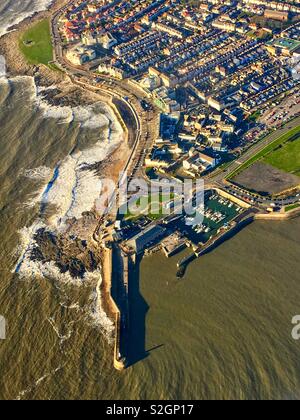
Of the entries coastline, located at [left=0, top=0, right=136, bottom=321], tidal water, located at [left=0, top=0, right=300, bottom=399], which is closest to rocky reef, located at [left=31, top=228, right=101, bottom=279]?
coastline, located at [left=0, top=0, right=136, bottom=321]

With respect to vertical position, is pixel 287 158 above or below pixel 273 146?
below

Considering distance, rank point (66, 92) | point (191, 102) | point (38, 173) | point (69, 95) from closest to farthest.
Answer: point (38, 173)
point (191, 102)
point (69, 95)
point (66, 92)

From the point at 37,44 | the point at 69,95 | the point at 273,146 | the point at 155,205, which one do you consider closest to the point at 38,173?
the point at 155,205

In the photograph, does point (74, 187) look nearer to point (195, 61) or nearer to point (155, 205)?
point (155, 205)

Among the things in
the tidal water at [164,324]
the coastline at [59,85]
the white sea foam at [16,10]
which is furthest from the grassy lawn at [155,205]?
the white sea foam at [16,10]

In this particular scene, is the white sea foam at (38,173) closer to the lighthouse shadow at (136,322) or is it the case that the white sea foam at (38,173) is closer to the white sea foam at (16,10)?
the lighthouse shadow at (136,322)
